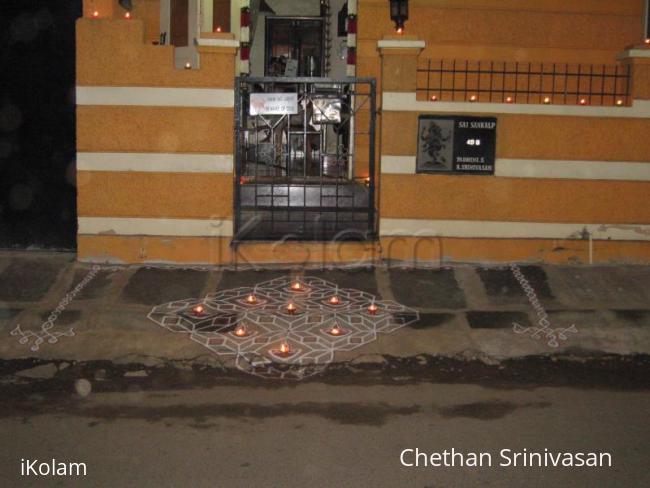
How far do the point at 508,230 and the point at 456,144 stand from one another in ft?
4.17

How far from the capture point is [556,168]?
9.52m

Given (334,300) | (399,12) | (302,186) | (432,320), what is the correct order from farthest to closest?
(302,186), (399,12), (334,300), (432,320)

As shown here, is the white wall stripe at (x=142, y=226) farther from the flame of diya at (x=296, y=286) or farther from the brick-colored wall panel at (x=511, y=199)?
the brick-colored wall panel at (x=511, y=199)

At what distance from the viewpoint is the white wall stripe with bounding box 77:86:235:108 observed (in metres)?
9.28

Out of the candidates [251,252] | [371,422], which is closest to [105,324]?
[251,252]

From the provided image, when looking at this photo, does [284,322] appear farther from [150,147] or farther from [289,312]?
[150,147]

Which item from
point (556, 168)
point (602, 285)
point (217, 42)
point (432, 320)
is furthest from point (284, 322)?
point (556, 168)

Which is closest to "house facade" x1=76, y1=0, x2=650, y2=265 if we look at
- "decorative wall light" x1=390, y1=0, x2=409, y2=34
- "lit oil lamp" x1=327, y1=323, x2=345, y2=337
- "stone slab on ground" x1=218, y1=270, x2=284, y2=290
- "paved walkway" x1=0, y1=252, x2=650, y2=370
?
"stone slab on ground" x1=218, y1=270, x2=284, y2=290

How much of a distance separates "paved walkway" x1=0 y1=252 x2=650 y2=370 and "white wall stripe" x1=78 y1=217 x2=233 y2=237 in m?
0.45

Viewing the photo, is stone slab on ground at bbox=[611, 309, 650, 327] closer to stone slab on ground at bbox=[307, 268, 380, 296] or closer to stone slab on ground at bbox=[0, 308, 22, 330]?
stone slab on ground at bbox=[307, 268, 380, 296]

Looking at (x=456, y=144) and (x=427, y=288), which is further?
(x=456, y=144)

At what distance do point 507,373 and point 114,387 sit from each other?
3.52 metres

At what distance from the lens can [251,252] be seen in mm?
9414

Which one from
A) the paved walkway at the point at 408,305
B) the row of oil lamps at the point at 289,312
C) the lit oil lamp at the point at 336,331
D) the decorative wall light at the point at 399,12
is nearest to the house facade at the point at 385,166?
the paved walkway at the point at 408,305
